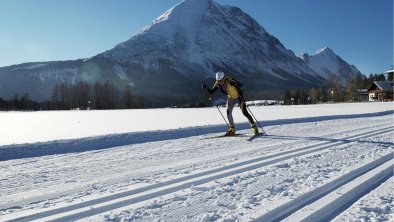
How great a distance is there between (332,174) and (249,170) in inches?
53.4

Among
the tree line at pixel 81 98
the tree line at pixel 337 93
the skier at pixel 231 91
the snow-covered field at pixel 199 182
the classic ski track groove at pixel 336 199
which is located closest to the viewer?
the classic ski track groove at pixel 336 199

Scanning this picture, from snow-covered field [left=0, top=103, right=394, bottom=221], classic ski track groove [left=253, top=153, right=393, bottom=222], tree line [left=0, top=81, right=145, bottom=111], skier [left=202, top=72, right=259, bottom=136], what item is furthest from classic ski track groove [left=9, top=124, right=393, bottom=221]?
tree line [left=0, top=81, right=145, bottom=111]

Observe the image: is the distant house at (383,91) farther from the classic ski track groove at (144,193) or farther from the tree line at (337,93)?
the classic ski track groove at (144,193)

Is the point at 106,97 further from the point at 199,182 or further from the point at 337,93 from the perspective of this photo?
the point at 199,182

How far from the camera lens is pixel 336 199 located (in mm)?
4797

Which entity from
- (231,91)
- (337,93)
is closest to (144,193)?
(231,91)

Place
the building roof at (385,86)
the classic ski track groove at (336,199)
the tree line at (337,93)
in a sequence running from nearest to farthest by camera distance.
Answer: the classic ski track groove at (336,199)
the building roof at (385,86)
the tree line at (337,93)

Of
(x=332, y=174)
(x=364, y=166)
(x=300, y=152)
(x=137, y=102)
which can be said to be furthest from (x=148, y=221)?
(x=137, y=102)

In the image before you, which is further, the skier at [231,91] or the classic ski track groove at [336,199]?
the skier at [231,91]

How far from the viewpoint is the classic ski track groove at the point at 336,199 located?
4246 mm

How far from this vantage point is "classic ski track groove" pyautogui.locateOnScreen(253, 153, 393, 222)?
425 cm

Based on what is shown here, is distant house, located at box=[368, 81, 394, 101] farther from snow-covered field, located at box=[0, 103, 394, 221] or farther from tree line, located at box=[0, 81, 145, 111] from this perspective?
snow-covered field, located at box=[0, 103, 394, 221]

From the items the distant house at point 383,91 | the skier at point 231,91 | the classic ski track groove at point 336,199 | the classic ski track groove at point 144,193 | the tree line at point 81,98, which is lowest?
the classic ski track groove at point 336,199

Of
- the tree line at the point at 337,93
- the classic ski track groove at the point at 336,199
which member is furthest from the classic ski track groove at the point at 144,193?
the tree line at the point at 337,93
